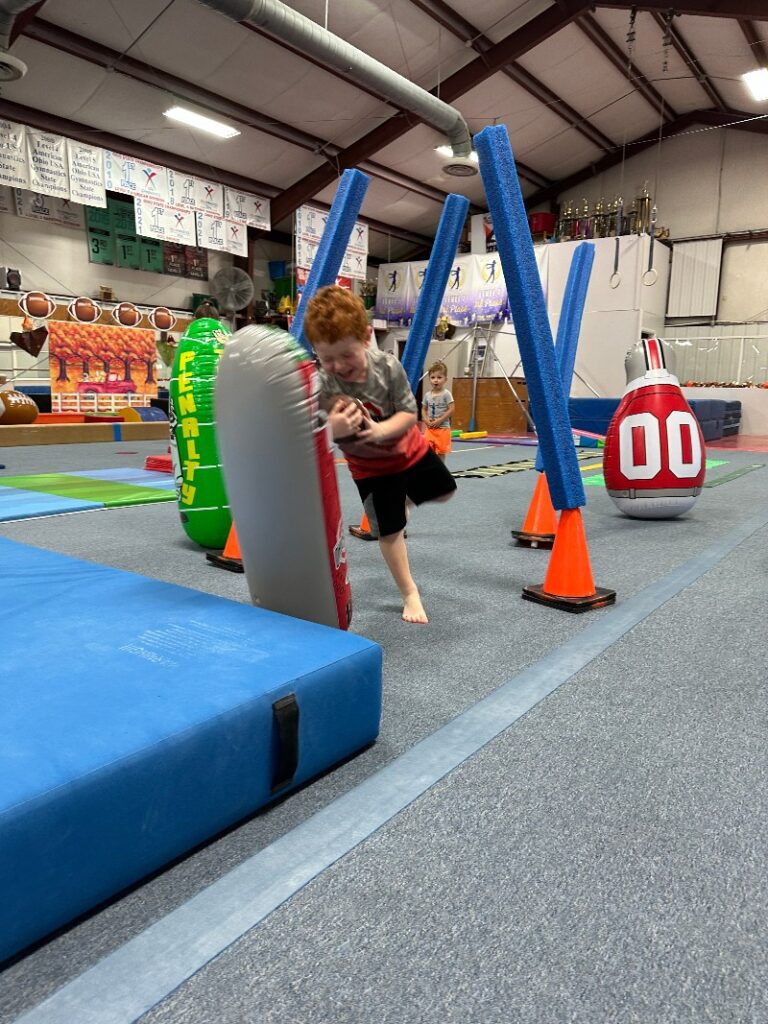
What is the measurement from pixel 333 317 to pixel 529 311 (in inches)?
28.5

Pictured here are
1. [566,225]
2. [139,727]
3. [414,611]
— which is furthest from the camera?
[566,225]

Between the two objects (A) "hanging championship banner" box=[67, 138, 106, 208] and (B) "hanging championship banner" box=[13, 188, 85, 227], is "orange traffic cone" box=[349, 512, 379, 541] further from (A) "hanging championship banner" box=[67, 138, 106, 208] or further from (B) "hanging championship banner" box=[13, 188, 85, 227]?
(B) "hanging championship banner" box=[13, 188, 85, 227]

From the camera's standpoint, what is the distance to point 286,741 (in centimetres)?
104

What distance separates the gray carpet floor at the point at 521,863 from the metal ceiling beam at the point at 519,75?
951 cm

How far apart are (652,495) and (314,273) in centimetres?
203

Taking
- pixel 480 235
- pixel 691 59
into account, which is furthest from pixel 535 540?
pixel 480 235

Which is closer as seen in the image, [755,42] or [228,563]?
[228,563]

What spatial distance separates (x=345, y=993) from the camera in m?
0.72

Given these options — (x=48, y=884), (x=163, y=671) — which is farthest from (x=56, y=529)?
(x=48, y=884)

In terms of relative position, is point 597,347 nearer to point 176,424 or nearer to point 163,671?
point 176,424

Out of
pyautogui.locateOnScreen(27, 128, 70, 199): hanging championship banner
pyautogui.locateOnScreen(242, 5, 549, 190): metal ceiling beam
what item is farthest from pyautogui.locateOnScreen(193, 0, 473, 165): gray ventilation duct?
pyautogui.locateOnScreen(27, 128, 70, 199): hanging championship banner

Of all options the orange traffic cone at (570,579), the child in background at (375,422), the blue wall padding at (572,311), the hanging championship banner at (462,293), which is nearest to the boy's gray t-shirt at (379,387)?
the child in background at (375,422)

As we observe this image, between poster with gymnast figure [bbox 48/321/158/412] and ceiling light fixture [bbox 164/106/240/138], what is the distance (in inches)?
120

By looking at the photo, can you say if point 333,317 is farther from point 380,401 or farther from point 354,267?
point 354,267
